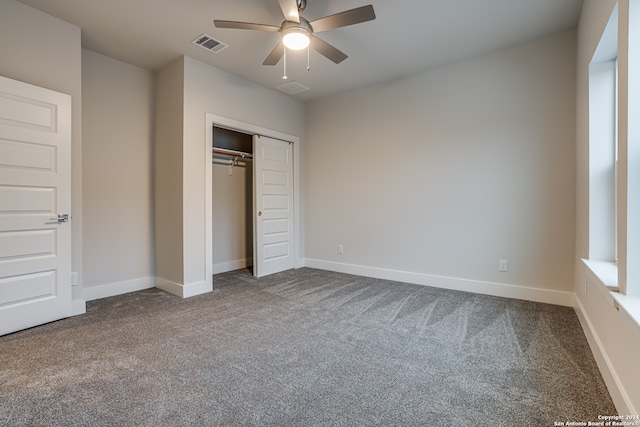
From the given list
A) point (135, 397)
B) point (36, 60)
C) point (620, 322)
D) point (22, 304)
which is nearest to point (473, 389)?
point (620, 322)

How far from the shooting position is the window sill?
129 centimetres

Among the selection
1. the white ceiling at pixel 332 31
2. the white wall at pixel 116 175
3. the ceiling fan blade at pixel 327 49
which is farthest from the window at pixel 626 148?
the white wall at pixel 116 175

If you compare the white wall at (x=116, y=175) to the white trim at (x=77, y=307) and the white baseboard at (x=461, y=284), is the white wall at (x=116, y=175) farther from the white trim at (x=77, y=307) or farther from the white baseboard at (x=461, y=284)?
the white baseboard at (x=461, y=284)

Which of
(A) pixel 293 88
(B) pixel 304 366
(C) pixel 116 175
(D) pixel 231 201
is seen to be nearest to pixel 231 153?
(D) pixel 231 201

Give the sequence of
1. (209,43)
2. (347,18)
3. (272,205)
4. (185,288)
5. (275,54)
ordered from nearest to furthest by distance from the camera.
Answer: (347,18)
(275,54)
(209,43)
(185,288)
(272,205)

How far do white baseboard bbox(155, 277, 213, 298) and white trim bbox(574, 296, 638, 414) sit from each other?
3.64 m

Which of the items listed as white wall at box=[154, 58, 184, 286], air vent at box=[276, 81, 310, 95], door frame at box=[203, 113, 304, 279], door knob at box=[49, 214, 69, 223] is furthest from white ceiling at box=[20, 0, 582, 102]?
door knob at box=[49, 214, 69, 223]

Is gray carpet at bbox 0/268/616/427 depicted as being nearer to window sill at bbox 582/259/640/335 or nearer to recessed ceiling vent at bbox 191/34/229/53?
window sill at bbox 582/259/640/335

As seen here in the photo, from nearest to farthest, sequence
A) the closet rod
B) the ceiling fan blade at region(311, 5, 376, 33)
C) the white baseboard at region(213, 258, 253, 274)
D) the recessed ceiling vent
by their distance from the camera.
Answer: the ceiling fan blade at region(311, 5, 376, 33)
the recessed ceiling vent
the closet rod
the white baseboard at region(213, 258, 253, 274)

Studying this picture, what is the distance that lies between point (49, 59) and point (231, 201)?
2.76 meters

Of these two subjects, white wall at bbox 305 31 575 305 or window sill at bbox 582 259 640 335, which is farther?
white wall at bbox 305 31 575 305

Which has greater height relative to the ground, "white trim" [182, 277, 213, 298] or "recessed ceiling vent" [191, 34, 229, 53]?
"recessed ceiling vent" [191, 34, 229, 53]

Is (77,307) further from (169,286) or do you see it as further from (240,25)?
(240,25)

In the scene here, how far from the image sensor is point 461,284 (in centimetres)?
371
